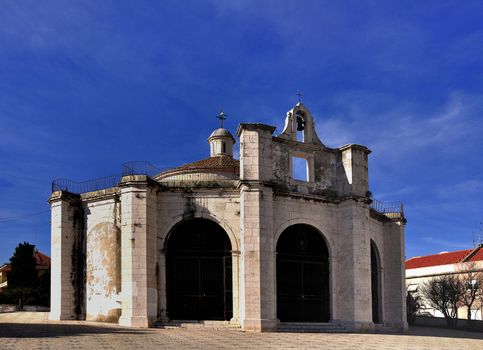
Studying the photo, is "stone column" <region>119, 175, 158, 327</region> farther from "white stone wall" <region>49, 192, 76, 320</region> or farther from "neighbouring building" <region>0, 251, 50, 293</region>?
"neighbouring building" <region>0, 251, 50, 293</region>

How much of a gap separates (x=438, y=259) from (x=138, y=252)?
50.9 meters

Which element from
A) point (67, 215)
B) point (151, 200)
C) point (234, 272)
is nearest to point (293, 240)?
point (234, 272)

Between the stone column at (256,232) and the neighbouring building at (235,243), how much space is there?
0.05m

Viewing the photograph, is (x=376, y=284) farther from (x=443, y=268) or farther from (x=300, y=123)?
(x=443, y=268)

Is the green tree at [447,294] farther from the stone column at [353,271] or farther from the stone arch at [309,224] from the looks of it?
the stone arch at [309,224]

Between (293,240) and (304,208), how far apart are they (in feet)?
5.30

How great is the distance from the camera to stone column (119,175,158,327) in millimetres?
25906

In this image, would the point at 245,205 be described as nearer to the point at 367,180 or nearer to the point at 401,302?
the point at 367,180

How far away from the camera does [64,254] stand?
29359mm

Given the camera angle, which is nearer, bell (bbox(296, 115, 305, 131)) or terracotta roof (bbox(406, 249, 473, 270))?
bell (bbox(296, 115, 305, 131))

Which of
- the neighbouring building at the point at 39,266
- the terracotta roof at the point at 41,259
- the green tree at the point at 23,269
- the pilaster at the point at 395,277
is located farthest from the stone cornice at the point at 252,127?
the terracotta roof at the point at 41,259

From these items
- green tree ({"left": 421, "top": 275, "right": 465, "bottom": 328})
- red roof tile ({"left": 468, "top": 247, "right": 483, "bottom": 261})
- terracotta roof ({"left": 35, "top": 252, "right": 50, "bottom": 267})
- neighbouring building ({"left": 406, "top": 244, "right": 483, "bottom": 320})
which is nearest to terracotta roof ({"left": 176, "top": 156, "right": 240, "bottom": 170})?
green tree ({"left": 421, "top": 275, "right": 465, "bottom": 328})

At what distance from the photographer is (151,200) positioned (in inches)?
1078

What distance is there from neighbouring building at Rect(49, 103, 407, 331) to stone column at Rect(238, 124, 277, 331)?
0.15ft
